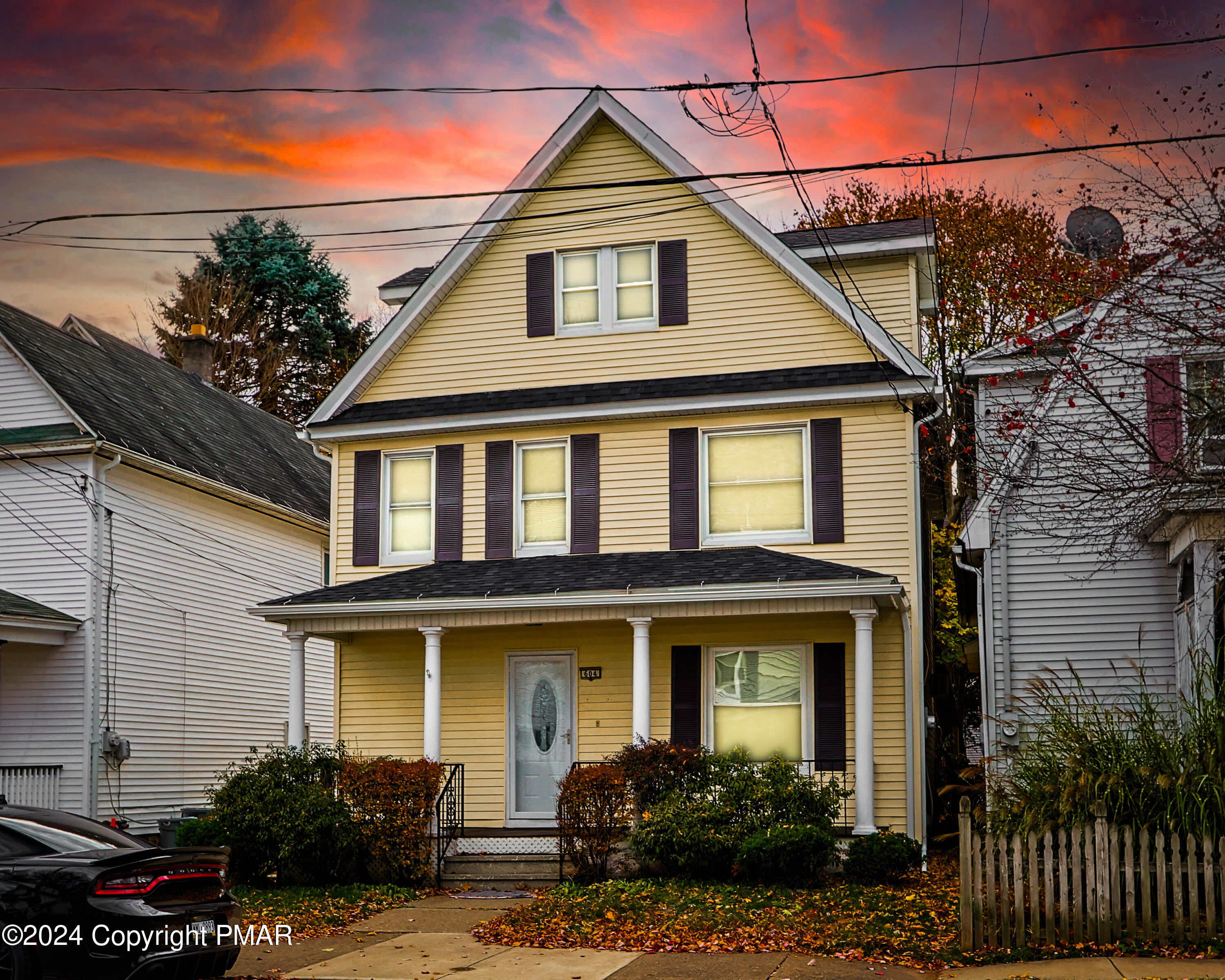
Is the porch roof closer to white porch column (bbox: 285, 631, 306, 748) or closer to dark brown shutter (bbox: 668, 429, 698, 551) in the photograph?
dark brown shutter (bbox: 668, 429, 698, 551)

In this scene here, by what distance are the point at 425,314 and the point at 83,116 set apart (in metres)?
5.34

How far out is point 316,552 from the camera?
25.5 m

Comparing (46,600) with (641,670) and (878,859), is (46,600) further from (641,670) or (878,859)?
(878,859)

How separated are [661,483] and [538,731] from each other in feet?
12.7

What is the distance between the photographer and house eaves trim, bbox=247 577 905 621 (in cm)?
1494

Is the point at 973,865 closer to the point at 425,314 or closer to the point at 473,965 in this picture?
the point at 473,965

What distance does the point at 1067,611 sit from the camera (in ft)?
52.2

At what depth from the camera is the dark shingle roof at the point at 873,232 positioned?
58.3 feet

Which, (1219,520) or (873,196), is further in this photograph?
(873,196)

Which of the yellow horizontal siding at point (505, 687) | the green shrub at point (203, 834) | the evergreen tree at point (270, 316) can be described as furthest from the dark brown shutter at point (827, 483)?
the evergreen tree at point (270, 316)

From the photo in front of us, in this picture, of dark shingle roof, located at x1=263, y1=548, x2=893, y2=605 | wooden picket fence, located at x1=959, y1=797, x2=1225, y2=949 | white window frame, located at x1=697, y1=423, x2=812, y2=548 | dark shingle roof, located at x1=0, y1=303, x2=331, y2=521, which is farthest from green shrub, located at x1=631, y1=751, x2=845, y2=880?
dark shingle roof, located at x1=0, y1=303, x2=331, y2=521

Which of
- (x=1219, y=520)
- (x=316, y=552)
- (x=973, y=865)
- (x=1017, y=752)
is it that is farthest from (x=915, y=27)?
(x=316, y=552)

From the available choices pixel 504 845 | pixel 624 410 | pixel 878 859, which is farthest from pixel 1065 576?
pixel 504 845

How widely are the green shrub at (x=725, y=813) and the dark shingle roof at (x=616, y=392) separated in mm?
5228
